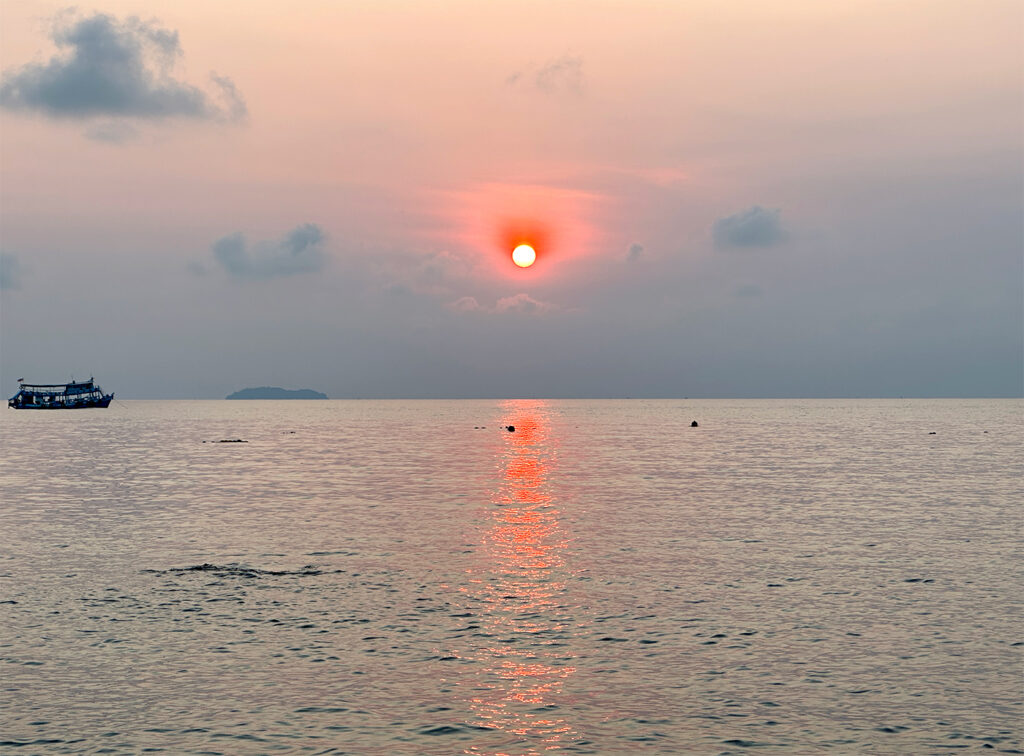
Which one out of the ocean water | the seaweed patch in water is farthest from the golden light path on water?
the seaweed patch in water

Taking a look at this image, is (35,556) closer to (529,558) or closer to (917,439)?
(529,558)

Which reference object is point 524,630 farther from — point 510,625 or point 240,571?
point 240,571

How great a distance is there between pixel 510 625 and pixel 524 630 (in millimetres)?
854

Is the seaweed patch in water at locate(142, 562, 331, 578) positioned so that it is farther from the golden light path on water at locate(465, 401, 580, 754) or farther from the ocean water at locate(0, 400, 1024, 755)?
the golden light path on water at locate(465, 401, 580, 754)

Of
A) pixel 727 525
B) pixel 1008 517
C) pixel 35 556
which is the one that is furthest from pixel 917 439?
pixel 35 556

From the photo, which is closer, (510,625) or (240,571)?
(510,625)

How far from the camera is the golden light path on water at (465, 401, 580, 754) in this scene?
2233 cm

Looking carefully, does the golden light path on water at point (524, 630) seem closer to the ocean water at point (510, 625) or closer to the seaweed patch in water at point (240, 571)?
the ocean water at point (510, 625)

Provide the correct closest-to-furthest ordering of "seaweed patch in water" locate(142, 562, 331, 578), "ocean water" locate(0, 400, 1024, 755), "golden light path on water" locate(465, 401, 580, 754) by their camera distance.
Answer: "ocean water" locate(0, 400, 1024, 755) → "golden light path on water" locate(465, 401, 580, 754) → "seaweed patch in water" locate(142, 562, 331, 578)

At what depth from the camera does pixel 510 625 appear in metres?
31.4

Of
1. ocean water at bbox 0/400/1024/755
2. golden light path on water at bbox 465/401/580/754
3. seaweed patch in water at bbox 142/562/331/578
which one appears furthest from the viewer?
seaweed patch in water at bbox 142/562/331/578

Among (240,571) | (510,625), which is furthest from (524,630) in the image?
(240,571)

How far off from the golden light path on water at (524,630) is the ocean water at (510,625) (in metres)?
0.13

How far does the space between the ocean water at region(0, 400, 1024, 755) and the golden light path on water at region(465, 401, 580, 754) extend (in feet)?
0.41
